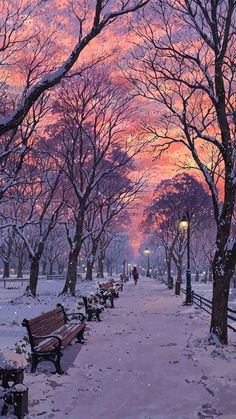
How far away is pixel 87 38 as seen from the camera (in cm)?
813

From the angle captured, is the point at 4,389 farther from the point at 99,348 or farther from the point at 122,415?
the point at 99,348

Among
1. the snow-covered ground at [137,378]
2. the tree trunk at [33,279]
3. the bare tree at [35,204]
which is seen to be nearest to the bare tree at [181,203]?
the bare tree at [35,204]

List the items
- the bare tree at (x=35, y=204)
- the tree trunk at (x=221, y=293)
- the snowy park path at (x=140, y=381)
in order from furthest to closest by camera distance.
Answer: the bare tree at (x=35, y=204)
the tree trunk at (x=221, y=293)
the snowy park path at (x=140, y=381)

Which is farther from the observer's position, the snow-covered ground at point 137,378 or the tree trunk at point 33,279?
the tree trunk at point 33,279

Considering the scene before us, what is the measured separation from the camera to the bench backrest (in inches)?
343

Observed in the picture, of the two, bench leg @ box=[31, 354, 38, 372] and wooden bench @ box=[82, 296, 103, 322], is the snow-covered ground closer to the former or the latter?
bench leg @ box=[31, 354, 38, 372]

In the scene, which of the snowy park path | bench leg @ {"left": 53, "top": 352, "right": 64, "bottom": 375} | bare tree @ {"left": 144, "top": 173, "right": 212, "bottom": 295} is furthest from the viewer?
bare tree @ {"left": 144, "top": 173, "right": 212, "bottom": 295}

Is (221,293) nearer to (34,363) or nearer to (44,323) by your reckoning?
(44,323)

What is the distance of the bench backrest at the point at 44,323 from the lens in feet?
28.6

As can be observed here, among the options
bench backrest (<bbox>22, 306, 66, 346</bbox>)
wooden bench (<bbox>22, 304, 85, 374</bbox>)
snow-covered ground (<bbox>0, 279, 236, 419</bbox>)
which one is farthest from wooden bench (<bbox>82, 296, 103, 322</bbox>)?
wooden bench (<bbox>22, 304, 85, 374</bbox>)

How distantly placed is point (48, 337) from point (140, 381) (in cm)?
200

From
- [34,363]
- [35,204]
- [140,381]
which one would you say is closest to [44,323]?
[34,363]

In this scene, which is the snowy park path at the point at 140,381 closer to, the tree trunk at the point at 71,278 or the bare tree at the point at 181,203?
the tree trunk at the point at 71,278

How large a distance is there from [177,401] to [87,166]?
34.4 meters
